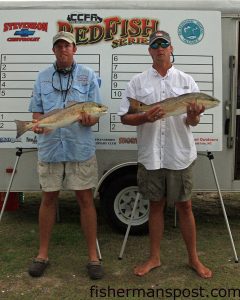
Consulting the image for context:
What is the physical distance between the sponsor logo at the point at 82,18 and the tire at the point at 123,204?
1831 mm

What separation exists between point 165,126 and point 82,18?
180 centimetres

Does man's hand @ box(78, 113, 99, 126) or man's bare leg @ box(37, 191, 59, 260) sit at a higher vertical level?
man's hand @ box(78, 113, 99, 126)

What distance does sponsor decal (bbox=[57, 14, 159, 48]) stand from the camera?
484 cm

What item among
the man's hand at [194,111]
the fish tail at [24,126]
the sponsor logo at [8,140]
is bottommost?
the sponsor logo at [8,140]

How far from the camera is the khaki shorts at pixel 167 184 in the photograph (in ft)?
12.9

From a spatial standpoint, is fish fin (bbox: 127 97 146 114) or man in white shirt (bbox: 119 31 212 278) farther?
man in white shirt (bbox: 119 31 212 278)

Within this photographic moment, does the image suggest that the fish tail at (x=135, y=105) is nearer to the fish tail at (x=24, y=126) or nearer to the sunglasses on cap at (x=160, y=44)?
the sunglasses on cap at (x=160, y=44)

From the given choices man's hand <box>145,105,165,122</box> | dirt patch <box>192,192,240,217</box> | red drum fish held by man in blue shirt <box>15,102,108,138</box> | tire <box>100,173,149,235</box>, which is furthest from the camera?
dirt patch <box>192,192,240,217</box>

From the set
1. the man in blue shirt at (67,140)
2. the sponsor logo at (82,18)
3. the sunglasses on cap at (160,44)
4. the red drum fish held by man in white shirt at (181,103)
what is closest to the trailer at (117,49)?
the sponsor logo at (82,18)

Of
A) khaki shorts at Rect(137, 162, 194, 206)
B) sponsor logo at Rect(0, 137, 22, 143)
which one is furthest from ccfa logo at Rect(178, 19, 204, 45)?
sponsor logo at Rect(0, 137, 22, 143)

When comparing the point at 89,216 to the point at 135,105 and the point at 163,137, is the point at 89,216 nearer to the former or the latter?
the point at 163,137

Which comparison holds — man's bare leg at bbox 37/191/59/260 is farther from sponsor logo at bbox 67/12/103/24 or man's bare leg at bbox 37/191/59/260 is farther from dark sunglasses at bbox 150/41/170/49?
sponsor logo at bbox 67/12/103/24

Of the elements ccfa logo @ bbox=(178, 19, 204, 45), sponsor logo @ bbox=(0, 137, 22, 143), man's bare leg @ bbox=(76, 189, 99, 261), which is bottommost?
man's bare leg @ bbox=(76, 189, 99, 261)

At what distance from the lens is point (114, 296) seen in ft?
12.1
